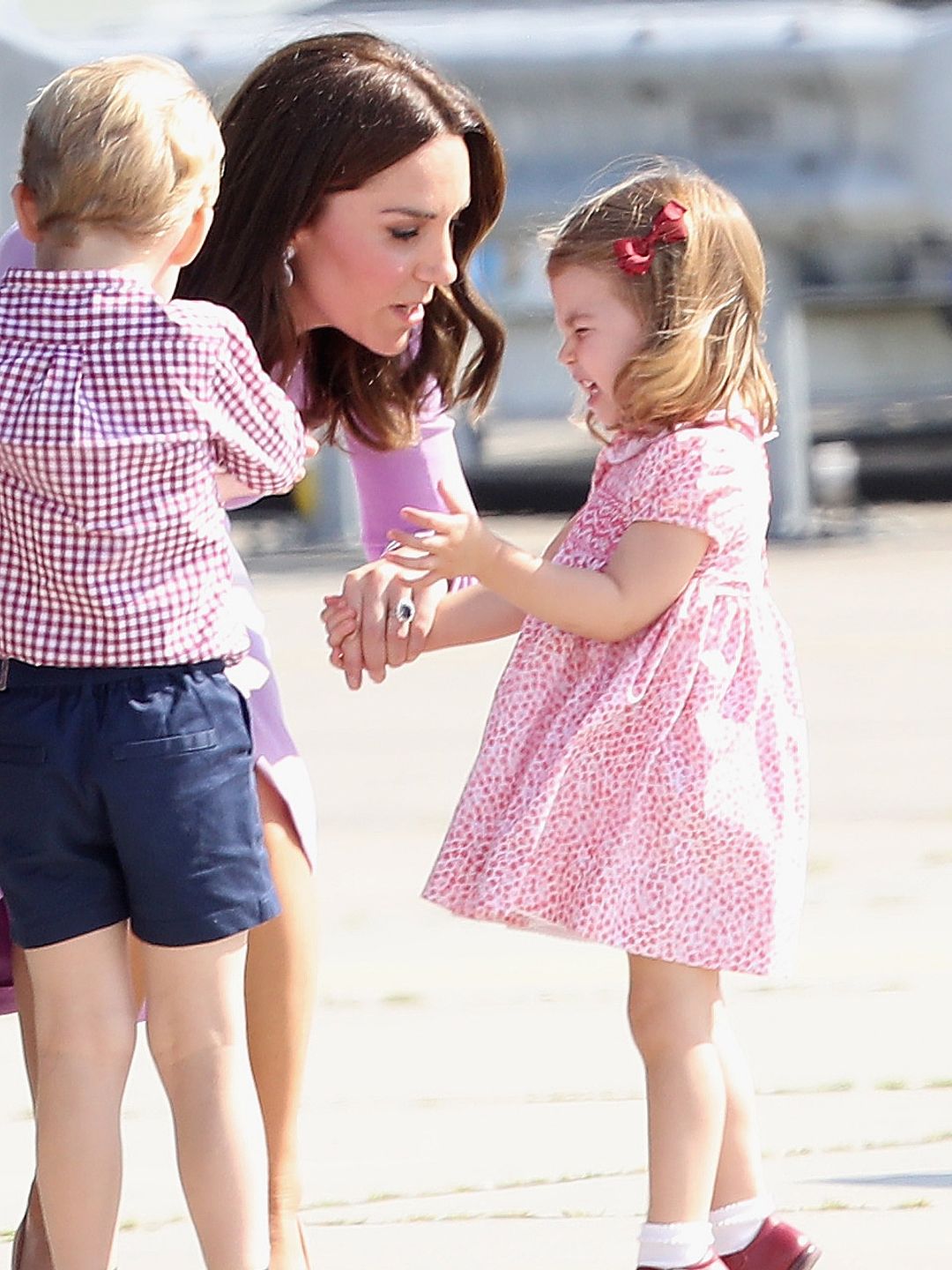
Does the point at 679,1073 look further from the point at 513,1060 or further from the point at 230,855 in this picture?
the point at 513,1060

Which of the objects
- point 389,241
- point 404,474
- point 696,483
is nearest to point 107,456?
point 389,241

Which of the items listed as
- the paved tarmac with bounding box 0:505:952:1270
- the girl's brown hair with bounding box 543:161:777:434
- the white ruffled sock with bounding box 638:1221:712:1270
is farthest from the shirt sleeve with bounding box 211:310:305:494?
the paved tarmac with bounding box 0:505:952:1270

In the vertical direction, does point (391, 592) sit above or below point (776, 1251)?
above

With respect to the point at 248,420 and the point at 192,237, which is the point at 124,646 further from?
the point at 192,237

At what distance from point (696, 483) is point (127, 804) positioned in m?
0.77

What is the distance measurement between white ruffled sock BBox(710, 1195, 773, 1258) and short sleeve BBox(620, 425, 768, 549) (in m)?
0.82

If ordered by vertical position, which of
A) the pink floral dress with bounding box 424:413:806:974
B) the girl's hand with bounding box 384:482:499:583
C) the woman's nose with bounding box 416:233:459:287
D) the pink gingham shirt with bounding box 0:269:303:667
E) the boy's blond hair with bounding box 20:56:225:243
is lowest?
the pink floral dress with bounding box 424:413:806:974

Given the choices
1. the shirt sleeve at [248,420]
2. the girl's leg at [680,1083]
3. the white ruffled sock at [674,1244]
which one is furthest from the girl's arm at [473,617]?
the white ruffled sock at [674,1244]

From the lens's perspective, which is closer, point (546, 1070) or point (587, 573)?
point (587, 573)

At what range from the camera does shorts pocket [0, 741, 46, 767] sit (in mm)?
2352

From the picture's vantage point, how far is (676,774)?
2652 millimetres

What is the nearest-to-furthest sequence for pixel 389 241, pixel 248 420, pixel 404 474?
pixel 248 420
pixel 389 241
pixel 404 474

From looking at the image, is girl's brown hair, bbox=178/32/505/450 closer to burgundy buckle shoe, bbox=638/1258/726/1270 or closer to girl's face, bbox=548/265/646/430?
girl's face, bbox=548/265/646/430

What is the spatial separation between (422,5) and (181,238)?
1180 centimetres
